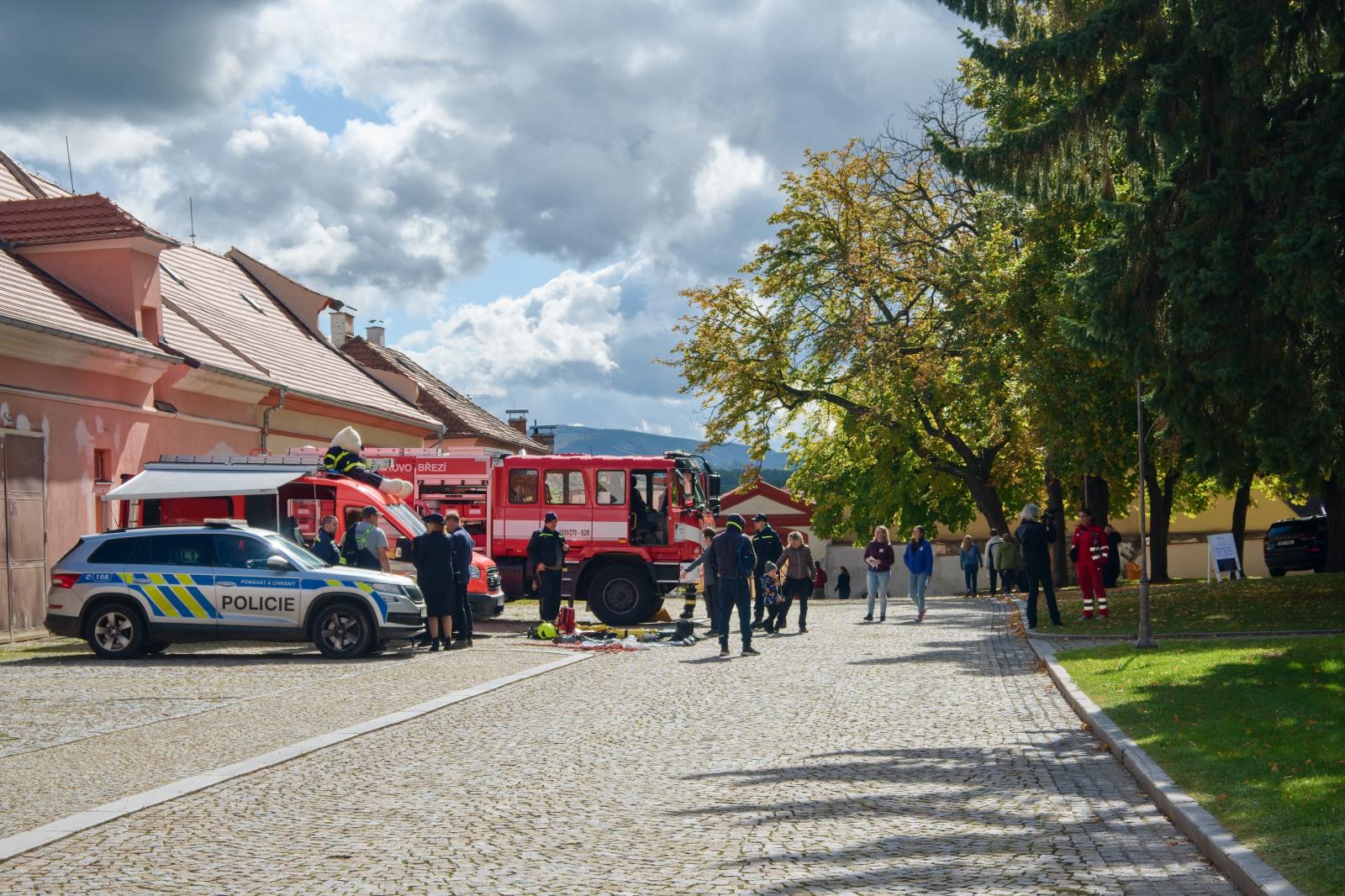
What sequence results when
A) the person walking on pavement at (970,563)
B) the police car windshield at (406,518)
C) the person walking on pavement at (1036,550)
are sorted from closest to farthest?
the person walking on pavement at (1036,550), the police car windshield at (406,518), the person walking on pavement at (970,563)

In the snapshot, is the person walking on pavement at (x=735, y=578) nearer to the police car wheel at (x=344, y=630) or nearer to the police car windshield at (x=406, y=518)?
the police car wheel at (x=344, y=630)

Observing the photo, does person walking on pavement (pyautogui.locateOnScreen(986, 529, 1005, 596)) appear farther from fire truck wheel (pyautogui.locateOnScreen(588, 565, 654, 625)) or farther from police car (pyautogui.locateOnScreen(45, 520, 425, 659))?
police car (pyautogui.locateOnScreen(45, 520, 425, 659))

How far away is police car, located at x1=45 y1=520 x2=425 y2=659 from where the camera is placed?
18156mm

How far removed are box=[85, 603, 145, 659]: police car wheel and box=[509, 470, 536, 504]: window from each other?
8.51 meters

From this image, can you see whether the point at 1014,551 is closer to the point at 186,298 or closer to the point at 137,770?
the point at 186,298

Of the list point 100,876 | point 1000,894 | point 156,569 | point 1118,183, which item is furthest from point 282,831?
point 1118,183

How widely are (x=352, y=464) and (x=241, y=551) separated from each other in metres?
4.49

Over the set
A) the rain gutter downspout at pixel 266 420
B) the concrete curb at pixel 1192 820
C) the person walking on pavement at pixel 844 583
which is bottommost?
the person walking on pavement at pixel 844 583

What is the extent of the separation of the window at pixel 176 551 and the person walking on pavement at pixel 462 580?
3077mm

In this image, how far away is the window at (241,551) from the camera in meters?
18.3

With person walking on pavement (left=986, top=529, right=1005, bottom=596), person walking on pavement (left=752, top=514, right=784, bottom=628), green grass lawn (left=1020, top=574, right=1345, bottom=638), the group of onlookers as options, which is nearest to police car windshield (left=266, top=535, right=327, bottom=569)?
person walking on pavement (left=752, top=514, right=784, bottom=628)

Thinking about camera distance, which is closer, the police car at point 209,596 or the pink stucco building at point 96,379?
the police car at point 209,596

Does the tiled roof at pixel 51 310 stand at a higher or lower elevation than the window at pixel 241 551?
higher

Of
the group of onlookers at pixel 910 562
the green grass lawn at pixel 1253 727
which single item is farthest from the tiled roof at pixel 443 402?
the green grass lawn at pixel 1253 727
